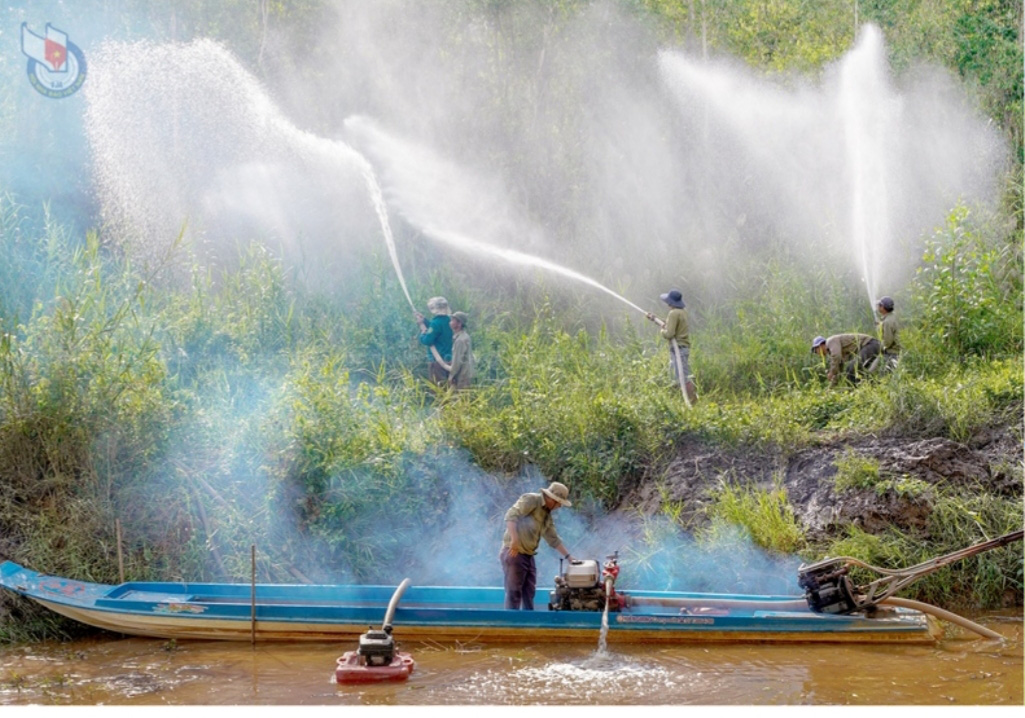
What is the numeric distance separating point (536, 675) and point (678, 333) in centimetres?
620

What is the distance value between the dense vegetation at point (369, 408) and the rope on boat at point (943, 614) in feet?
4.21

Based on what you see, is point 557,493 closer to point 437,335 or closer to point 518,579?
point 518,579

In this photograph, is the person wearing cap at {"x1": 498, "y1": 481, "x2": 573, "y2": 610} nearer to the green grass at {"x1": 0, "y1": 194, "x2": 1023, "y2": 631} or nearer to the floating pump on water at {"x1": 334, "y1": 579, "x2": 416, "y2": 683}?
the floating pump on water at {"x1": 334, "y1": 579, "x2": 416, "y2": 683}

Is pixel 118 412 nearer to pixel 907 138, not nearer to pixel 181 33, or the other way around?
pixel 181 33

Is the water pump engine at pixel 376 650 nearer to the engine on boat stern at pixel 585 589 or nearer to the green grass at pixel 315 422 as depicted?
the engine on boat stern at pixel 585 589

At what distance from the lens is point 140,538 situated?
10.9 m

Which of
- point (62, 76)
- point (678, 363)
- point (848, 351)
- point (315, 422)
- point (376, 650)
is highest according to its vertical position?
point (62, 76)

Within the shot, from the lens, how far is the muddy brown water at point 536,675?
26.5 ft

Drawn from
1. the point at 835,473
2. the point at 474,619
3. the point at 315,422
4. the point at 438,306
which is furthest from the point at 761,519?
the point at 438,306

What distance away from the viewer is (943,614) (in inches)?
354

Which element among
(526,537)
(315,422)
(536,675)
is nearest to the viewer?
(536,675)

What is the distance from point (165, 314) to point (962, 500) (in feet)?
30.1

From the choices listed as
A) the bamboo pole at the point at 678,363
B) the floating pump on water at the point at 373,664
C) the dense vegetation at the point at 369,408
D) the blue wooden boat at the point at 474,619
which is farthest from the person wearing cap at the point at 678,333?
the floating pump on water at the point at 373,664

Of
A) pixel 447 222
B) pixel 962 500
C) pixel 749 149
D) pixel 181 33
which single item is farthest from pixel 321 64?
pixel 962 500
